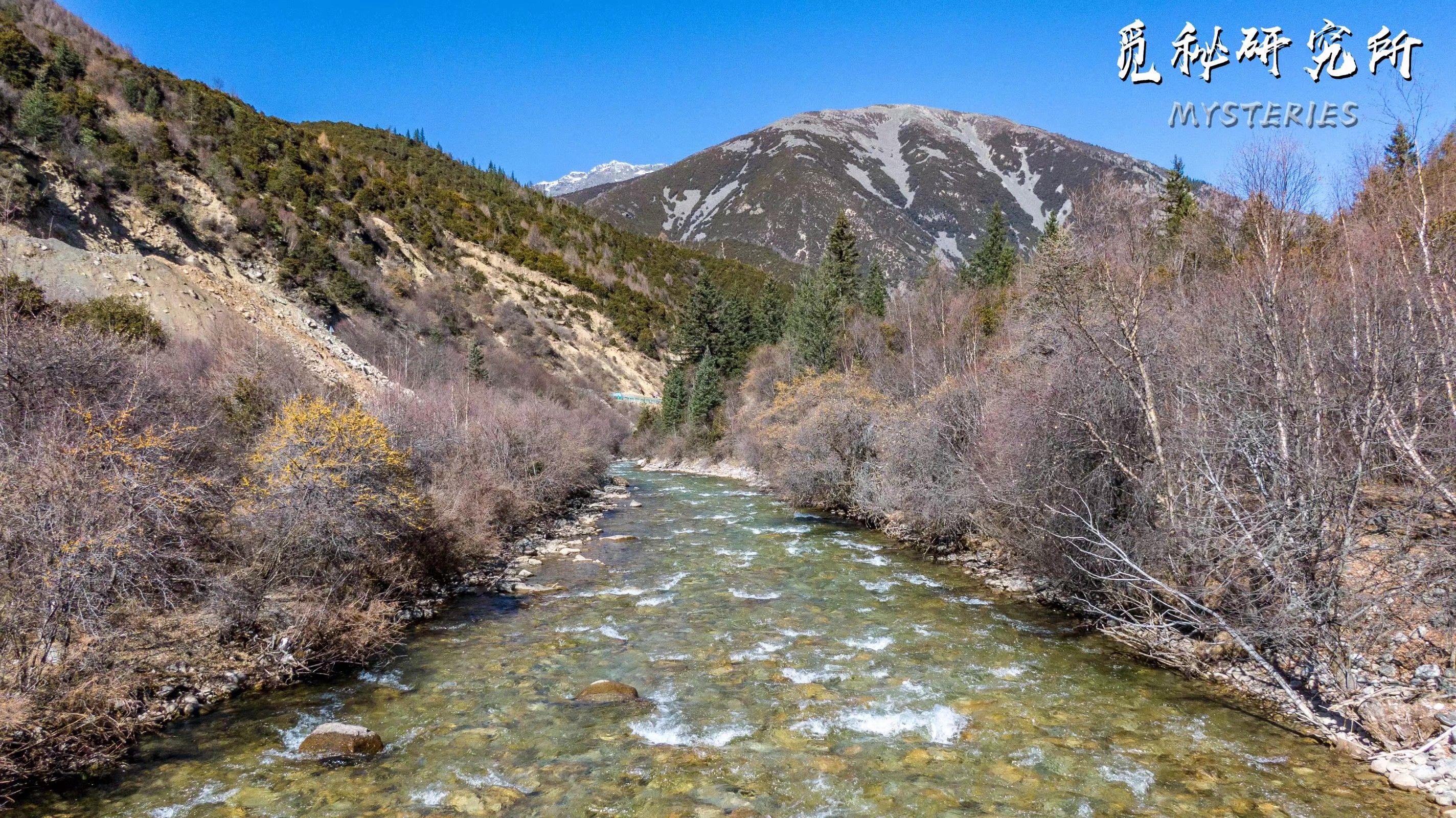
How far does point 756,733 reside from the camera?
28.3 feet

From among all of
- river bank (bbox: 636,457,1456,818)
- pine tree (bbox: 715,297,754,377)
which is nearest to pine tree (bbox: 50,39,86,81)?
pine tree (bbox: 715,297,754,377)

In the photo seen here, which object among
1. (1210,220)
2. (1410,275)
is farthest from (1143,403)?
(1210,220)

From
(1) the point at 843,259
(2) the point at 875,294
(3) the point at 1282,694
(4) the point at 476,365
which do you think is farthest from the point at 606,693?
(2) the point at 875,294

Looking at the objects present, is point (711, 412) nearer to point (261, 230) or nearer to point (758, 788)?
point (261, 230)

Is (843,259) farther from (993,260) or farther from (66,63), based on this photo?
(66,63)

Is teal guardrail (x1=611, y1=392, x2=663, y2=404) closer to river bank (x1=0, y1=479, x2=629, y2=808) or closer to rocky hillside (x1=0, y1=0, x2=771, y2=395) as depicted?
rocky hillside (x1=0, y1=0, x2=771, y2=395)

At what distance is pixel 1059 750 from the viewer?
8055 millimetres

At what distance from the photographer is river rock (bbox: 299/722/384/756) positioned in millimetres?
7918

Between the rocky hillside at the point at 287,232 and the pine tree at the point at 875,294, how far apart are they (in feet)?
77.7

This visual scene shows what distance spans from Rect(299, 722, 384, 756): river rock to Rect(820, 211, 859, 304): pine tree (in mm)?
44605

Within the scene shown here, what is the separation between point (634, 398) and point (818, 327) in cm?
2528

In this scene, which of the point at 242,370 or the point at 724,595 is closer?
the point at 724,595

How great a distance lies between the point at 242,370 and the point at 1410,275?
24.3 m

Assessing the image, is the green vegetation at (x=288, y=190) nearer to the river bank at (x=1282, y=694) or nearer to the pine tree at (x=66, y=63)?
the pine tree at (x=66, y=63)
